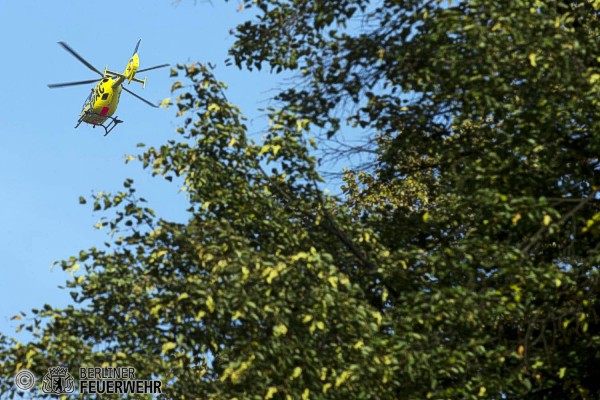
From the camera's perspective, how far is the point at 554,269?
1398 centimetres

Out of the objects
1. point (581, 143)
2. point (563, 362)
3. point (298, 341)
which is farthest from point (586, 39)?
point (298, 341)

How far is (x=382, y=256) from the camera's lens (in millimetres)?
14945

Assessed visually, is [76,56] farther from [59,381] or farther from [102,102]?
[59,381]

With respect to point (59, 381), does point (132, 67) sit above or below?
above

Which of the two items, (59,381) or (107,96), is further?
(107,96)

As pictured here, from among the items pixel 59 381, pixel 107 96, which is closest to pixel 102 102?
pixel 107 96

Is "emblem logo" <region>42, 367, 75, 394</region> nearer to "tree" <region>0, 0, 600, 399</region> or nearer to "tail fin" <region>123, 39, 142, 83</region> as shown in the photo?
"tree" <region>0, 0, 600, 399</region>

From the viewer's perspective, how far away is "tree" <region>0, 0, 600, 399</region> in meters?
13.5

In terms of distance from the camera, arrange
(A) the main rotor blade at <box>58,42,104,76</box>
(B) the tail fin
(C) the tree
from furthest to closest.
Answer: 1. (B) the tail fin
2. (A) the main rotor blade at <box>58,42,104,76</box>
3. (C) the tree

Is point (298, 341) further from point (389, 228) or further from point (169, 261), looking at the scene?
point (389, 228)

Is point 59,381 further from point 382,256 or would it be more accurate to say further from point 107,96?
point 107,96

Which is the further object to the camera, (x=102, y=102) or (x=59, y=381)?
(x=102, y=102)

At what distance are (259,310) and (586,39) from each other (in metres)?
6.78

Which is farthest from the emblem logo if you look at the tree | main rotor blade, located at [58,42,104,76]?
main rotor blade, located at [58,42,104,76]
